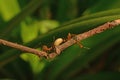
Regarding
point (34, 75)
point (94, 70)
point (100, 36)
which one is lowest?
point (94, 70)

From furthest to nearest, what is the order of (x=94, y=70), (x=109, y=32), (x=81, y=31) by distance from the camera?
(x=94, y=70)
(x=109, y=32)
(x=81, y=31)

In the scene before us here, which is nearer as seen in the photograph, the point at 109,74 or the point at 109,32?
the point at 109,32

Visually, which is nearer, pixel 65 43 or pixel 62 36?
pixel 65 43

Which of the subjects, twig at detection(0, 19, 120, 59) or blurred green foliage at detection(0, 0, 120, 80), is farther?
blurred green foliage at detection(0, 0, 120, 80)

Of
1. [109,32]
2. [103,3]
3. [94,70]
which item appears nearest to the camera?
[109,32]

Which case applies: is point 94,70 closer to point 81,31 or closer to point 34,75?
point 34,75

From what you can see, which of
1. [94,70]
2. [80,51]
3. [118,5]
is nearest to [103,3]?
[118,5]

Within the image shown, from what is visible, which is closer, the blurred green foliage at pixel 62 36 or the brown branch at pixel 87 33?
the brown branch at pixel 87 33

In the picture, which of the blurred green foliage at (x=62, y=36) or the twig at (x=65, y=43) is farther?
the blurred green foliage at (x=62, y=36)
